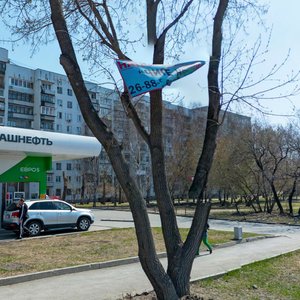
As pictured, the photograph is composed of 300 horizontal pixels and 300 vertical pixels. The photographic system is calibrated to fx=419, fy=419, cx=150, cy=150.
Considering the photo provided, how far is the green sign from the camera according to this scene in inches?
768

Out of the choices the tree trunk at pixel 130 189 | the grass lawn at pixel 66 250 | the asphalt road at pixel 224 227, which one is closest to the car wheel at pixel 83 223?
the asphalt road at pixel 224 227

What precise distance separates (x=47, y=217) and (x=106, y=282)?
10184mm

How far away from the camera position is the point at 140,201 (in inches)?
231

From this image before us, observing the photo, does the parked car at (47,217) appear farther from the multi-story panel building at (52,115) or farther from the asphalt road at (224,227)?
the multi-story panel building at (52,115)

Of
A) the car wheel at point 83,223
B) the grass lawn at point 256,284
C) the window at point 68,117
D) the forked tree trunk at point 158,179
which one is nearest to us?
the forked tree trunk at point 158,179

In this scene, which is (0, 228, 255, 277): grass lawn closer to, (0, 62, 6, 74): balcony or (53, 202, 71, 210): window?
(53, 202, 71, 210): window

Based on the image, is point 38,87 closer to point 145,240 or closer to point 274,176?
point 274,176

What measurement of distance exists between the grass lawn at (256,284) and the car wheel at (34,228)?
10.5 m

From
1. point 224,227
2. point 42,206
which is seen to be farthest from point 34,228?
point 224,227

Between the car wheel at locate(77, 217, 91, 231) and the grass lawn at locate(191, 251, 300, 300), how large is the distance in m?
10.9

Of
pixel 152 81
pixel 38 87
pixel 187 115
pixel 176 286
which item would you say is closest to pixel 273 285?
pixel 176 286

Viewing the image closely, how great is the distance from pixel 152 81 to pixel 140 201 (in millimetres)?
1675

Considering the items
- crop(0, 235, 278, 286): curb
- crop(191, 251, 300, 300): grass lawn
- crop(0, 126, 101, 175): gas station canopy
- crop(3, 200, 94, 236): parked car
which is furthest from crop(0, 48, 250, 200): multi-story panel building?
crop(191, 251, 300, 300): grass lawn

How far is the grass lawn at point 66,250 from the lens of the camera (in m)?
10.6
